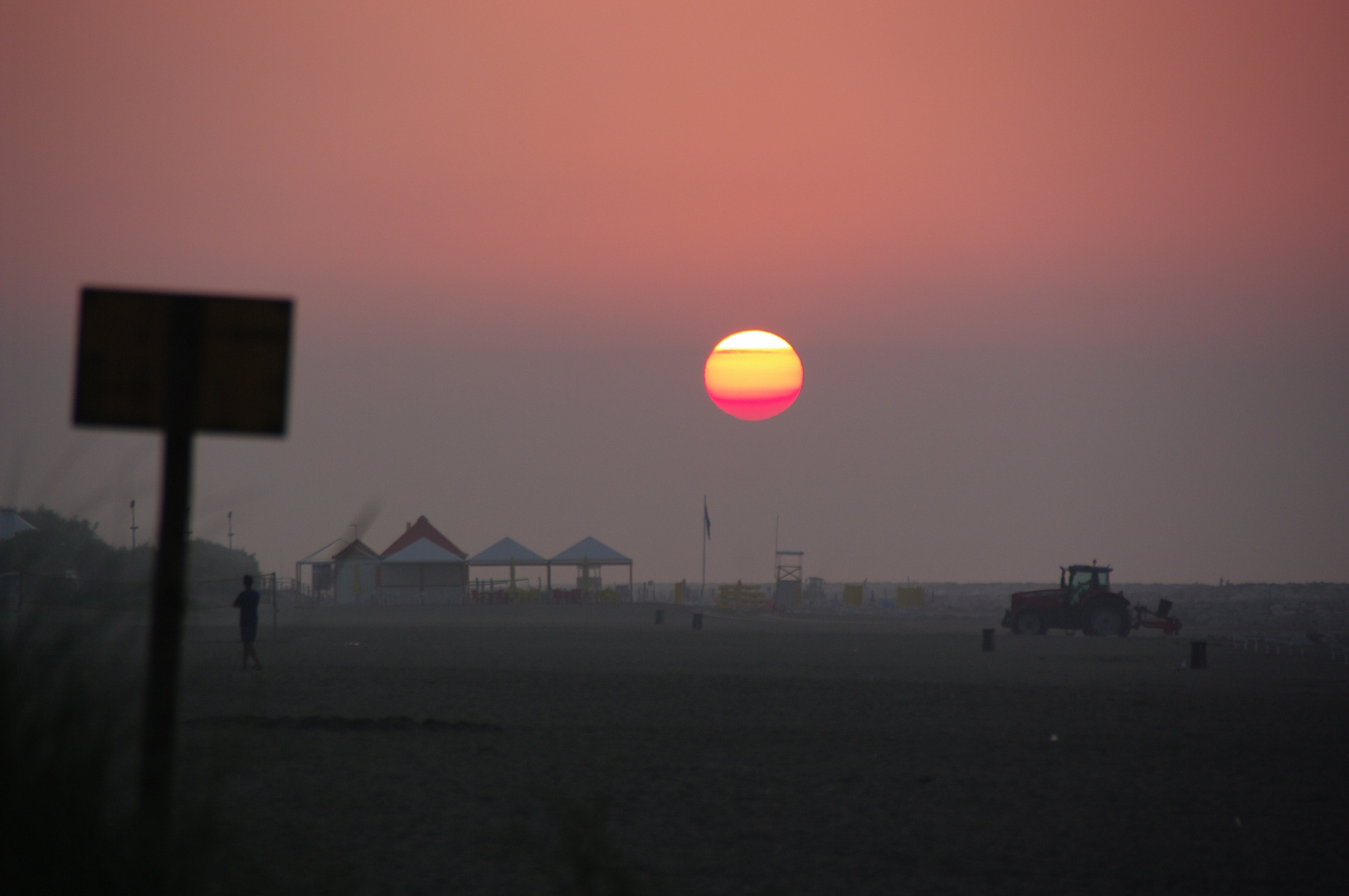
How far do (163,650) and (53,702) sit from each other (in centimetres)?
59

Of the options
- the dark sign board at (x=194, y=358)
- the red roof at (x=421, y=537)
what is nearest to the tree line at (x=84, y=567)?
the dark sign board at (x=194, y=358)

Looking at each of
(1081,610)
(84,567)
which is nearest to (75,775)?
(84,567)

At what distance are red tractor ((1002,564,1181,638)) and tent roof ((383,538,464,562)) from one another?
35042mm

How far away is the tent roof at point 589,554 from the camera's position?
6900cm

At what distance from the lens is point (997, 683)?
20.8 meters

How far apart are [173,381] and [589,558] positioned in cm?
6623

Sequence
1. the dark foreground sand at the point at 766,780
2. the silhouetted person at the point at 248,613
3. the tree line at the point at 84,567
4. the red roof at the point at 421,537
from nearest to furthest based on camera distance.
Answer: the tree line at the point at 84,567
the dark foreground sand at the point at 766,780
the silhouetted person at the point at 248,613
the red roof at the point at 421,537

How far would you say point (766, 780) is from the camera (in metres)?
10.7

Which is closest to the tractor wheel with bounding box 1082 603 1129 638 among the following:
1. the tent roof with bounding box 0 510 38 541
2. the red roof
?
the tent roof with bounding box 0 510 38 541

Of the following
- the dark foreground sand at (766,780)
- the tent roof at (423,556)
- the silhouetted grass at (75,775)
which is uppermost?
the tent roof at (423,556)

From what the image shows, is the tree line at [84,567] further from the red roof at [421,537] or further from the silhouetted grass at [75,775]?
the red roof at [421,537]

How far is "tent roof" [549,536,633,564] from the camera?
2717 inches

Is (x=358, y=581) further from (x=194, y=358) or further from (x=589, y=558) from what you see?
(x=194, y=358)

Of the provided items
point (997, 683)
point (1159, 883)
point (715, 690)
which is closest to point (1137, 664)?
point (997, 683)
